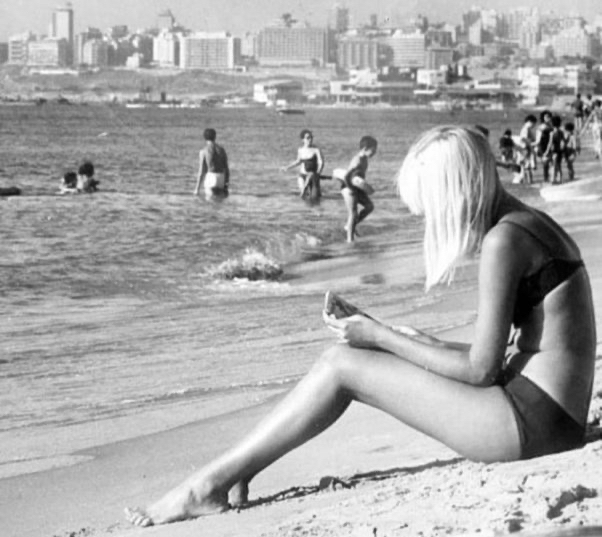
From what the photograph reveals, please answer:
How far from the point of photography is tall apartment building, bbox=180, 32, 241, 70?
119500mm

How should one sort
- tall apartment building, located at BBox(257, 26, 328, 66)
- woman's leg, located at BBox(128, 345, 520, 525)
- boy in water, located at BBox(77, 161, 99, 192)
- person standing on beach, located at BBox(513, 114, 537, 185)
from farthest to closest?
tall apartment building, located at BBox(257, 26, 328, 66), person standing on beach, located at BBox(513, 114, 537, 185), boy in water, located at BBox(77, 161, 99, 192), woman's leg, located at BBox(128, 345, 520, 525)

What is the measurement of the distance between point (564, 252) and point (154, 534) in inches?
54.5

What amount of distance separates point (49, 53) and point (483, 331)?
346ft

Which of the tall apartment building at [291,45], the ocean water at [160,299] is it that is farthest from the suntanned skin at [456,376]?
the tall apartment building at [291,45]

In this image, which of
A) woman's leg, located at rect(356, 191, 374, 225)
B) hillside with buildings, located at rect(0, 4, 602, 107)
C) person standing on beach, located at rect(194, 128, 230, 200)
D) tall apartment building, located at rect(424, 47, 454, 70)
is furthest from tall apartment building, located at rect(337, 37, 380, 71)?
woman's leg, located at rect(356, 191, 374, 225)

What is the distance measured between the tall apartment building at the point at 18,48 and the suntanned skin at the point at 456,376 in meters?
101

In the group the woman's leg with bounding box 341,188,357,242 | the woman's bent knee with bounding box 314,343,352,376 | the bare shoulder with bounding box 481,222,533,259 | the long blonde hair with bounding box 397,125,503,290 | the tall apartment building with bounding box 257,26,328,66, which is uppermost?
the tall apartment building with bounding box 257,26,328,66

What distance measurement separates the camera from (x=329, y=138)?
7800 centimetres

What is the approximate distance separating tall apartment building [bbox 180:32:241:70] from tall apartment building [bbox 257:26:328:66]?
3.32 metres

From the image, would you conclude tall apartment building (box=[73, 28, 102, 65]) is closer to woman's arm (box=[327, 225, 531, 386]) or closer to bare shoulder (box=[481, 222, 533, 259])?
woman's arm (box=[327, 225, 531, 386])

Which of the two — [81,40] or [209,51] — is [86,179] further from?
[209,51]

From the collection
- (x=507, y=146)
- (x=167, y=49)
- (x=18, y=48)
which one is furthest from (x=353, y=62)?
(x=507, y=146)

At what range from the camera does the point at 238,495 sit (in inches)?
178

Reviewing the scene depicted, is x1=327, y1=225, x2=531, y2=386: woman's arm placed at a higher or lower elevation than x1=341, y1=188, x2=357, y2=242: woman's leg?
higher
